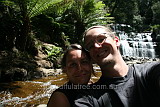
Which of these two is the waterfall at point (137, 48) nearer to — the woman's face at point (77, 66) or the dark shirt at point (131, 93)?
the woman's face at point (77, 66)

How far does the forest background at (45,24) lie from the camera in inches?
234

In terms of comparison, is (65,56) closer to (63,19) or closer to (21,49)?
(21,49)

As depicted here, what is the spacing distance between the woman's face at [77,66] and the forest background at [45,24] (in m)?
2.13

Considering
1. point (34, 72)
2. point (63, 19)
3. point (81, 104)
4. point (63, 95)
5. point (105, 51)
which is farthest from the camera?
point (63, 19)

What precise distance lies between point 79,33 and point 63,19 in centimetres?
149

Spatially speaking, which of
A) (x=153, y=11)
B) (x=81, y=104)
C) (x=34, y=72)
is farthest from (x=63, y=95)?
(x=153, y=11)

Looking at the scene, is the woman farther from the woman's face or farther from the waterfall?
the waterfall

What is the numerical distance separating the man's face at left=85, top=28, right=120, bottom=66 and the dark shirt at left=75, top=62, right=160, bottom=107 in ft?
0.81

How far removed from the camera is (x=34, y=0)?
18.2ft

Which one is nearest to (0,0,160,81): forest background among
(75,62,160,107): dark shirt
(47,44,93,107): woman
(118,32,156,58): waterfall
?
(118,32,156,58): waterfall

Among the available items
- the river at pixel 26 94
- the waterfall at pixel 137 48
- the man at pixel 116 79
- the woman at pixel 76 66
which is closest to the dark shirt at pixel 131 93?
the man at pixel 116 79

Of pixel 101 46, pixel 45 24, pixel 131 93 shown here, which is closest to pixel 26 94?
pixel 101 46

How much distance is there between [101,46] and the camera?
1505 millimetres

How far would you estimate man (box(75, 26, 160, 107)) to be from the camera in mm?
1198
